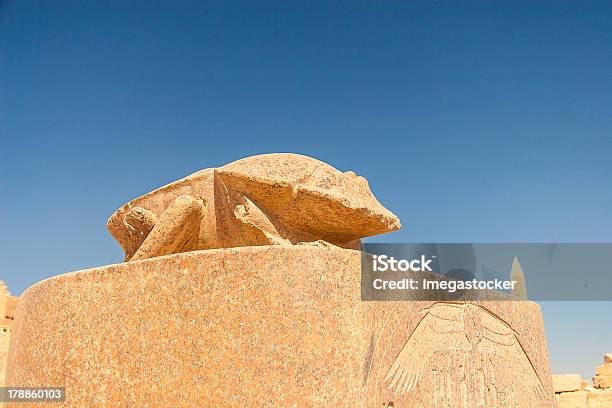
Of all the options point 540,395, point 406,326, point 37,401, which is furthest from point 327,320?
point 540,395

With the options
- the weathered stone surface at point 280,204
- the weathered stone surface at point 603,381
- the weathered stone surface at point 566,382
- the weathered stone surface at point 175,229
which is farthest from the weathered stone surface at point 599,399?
the weathered stone surface at point 175,229

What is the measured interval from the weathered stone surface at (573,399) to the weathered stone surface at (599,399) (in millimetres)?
150

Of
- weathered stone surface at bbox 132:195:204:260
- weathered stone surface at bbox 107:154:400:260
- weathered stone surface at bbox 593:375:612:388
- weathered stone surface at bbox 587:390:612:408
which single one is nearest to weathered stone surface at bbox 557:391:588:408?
weathered stone surface at bbox 587:390:612:408

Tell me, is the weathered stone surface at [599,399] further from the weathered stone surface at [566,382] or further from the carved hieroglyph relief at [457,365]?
the carved hieroglyph relief at [457,365]

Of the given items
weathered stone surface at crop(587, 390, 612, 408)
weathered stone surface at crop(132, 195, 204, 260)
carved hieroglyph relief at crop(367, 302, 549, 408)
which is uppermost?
weathered stone surface at crop(132, 195, 204, 260)

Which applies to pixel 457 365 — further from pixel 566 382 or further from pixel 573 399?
pixel 566 382

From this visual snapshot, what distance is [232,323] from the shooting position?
8.52 ft

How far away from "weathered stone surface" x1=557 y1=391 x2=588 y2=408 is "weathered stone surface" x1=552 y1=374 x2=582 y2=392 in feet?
0.51

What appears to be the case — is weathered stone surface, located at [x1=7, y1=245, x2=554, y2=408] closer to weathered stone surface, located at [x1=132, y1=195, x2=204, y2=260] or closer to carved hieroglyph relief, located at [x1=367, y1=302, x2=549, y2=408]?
carved hieroglyph relief, located at [x1=367, y1=302, x2=549, y2=408]

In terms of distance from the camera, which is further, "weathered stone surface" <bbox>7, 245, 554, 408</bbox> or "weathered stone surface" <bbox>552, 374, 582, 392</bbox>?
"weathered stone surface" <bbox>552, 374, 582, 392</bbox>

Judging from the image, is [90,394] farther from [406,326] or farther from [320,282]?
[406,326]

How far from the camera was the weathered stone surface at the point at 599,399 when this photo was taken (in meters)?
11.1

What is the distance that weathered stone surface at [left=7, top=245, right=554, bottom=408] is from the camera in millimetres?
2518

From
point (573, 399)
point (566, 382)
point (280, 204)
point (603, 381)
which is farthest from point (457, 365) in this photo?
point (603, 381)
